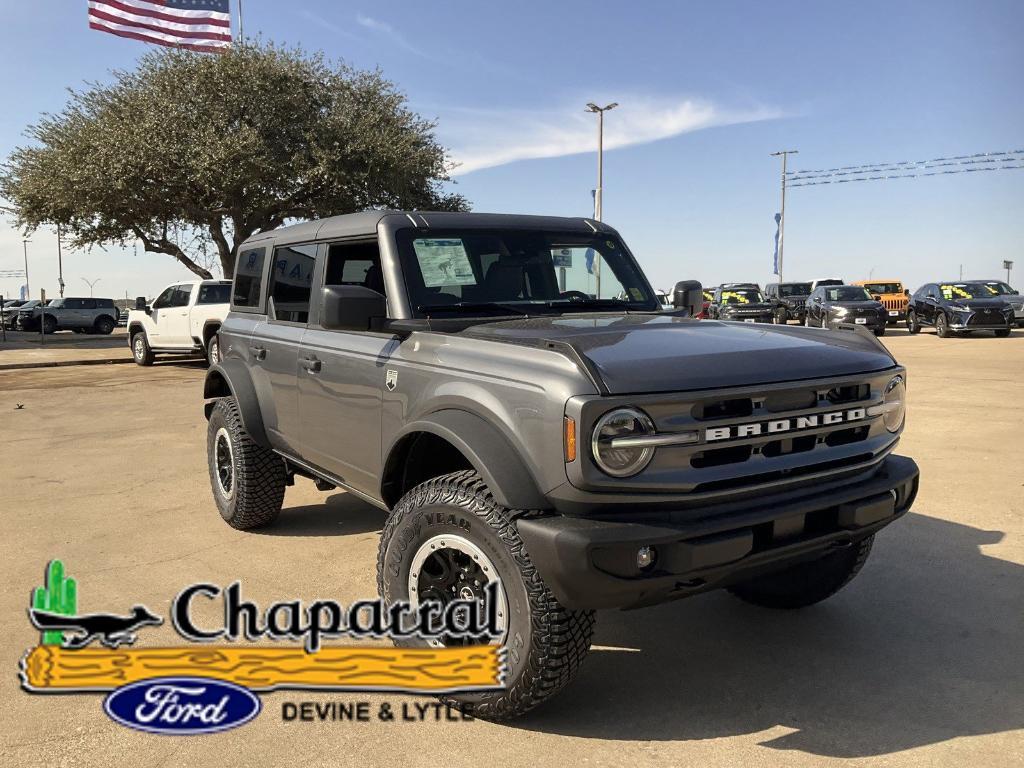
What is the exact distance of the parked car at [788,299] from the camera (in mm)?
31344

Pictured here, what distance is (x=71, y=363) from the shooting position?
61.0 ft

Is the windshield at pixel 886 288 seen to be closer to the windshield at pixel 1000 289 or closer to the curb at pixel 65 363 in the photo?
the windshield at pixel 1000 289

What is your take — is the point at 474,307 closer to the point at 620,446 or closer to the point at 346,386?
the point at 346,386

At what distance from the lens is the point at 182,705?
3014 millimetres

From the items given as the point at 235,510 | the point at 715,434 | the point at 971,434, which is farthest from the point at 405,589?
the point at 971,434

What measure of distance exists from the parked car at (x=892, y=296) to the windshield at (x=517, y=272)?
24643 mm

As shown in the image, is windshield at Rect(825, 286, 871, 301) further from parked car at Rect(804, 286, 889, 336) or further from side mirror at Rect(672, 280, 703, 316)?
side mirror at Rect(672, 280, 703, 316)

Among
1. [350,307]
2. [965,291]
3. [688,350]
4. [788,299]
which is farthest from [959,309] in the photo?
[350,307]

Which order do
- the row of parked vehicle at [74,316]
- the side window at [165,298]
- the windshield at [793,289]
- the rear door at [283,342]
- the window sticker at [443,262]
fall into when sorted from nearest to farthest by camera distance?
the window sticker at [443,262], the rear door at [283,342], the side window at [165,298], the row of parked vehicle at [74,316], the windshield at [793,289]

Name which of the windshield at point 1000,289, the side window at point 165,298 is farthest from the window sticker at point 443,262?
the windshield at point 1000,289

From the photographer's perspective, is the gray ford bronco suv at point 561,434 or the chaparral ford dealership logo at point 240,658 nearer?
the gray ford bronco suv at point 561,434

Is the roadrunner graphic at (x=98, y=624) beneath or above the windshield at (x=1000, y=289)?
beneath

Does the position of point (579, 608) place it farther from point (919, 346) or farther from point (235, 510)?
point (919, 346)

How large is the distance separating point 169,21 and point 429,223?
813 inches
